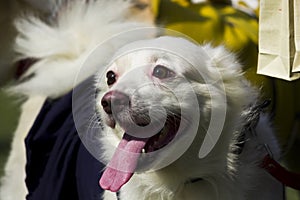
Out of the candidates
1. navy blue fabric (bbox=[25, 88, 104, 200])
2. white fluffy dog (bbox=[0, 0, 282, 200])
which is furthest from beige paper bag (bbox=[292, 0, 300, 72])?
navy blue fabric (bbox=[25, 88, 104, 200])

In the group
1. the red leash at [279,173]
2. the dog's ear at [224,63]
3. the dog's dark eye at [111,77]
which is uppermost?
the dog's dark eye at [111,77]

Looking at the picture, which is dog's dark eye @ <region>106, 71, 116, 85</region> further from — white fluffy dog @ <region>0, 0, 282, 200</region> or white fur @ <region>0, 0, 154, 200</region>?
white fur @ <region>0, 0, 154, 200</region>

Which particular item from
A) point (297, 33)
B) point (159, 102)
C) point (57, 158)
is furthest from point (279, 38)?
point (57, 158)

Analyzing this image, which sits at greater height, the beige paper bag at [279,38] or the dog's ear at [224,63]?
the beige paper bag at [279,38]

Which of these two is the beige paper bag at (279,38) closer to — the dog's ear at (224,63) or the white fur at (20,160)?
the dog's ear at (224,63)

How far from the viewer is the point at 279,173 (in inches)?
63.1

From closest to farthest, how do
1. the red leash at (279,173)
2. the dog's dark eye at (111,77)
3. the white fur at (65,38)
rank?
the dog's dark eye at (111,77)
the red leash at (279,173)
the white fur at (65,38)

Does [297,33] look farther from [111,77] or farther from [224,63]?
[111,77]

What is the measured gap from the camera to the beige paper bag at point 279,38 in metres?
1.34

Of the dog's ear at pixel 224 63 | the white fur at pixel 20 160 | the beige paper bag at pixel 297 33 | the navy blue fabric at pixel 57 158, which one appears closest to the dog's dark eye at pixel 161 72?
the dog's ear at pixel 224 63

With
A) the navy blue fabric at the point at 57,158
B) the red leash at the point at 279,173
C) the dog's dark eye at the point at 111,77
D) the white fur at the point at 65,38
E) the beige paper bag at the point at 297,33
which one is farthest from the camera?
the white fur at the point at 65,38

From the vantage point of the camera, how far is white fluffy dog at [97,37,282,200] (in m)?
1.39

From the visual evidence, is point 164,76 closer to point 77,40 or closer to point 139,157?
point 139,157

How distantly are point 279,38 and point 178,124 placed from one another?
0.90 feet
